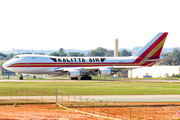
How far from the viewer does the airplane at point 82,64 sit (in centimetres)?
6328

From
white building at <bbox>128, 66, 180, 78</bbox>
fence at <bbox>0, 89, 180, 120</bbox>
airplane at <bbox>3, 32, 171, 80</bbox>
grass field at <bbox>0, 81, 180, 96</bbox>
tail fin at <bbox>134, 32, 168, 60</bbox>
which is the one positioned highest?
tail fin at <bbox>134, 32, 168, 60</bbox>

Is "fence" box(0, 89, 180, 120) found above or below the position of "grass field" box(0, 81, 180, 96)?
below

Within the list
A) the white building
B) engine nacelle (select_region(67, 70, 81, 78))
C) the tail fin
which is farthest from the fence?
the white building

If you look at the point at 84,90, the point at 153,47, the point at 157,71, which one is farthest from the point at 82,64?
the point at 157,71

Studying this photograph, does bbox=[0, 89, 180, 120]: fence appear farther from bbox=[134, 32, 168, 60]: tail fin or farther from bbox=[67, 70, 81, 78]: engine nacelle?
bbox=[134, 32, 168, 60]: tail fin

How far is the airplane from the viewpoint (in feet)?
208

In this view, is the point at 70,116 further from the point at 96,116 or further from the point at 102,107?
the point at 102,107

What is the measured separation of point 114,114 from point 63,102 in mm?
7007

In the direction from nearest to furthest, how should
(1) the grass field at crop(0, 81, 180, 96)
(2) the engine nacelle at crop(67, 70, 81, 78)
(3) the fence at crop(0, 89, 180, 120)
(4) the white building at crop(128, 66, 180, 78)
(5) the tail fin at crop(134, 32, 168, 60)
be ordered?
(3) the fence at crop(0, 89, 180, 120), (1) the grass field at crop(0, 81, 180, 96), (2) the engine nacelle at crop(67, 70, 81, 78), (5) the tail fin at crop(134, 32, 168, 60), (4) the white building at crop(128, 66, 180, 78)

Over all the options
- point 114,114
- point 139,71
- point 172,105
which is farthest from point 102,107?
point 139,71

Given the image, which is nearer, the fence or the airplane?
the fence

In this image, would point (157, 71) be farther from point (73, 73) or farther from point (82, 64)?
point (73, 73)

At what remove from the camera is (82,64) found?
67.1 meters

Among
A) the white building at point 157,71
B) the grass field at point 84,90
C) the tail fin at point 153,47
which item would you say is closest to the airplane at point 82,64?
the tail fin at point 153,47
